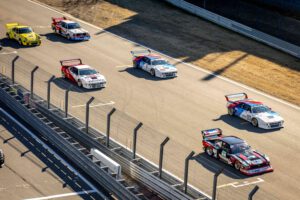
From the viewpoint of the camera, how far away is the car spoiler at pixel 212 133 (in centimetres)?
3691

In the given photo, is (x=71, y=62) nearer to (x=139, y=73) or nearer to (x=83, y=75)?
(x=83, y=75)

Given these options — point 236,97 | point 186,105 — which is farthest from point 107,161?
point 236,97

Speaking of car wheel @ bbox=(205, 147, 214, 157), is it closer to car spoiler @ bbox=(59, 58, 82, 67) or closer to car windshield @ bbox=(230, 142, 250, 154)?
car windshield @ bbox=(230, 142, 250, 154)

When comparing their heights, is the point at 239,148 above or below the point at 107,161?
below

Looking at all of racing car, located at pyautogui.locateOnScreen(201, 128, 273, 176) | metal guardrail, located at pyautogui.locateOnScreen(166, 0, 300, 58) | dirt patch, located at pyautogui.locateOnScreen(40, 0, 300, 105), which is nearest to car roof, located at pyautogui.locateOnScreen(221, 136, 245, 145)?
racing car, located at pyautogui.locateOnScreen(201, 128, 273, 176)

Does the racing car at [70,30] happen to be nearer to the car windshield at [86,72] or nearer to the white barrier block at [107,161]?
the car windshield at [86,72]

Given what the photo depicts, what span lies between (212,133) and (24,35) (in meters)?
23.5

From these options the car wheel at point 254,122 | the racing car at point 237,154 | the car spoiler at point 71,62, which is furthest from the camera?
the car spoiler at point 71,62

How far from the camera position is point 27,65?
40.5m

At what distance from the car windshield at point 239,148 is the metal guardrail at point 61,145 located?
7.48 metres

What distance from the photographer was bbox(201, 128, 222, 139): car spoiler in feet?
121

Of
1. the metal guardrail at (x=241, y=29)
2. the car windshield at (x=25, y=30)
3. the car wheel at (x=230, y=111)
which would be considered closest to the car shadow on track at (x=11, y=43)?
the car windshield at (x=25, y=30)

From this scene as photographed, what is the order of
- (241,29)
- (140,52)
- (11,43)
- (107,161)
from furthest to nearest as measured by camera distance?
(241,29) < (11,43) < (140,52) < (107,161)

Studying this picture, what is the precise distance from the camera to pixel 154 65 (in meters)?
50.1
